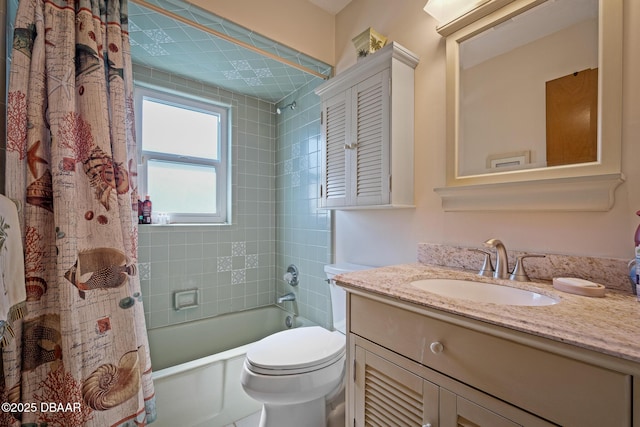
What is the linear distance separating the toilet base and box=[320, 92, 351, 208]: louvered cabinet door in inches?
39.5

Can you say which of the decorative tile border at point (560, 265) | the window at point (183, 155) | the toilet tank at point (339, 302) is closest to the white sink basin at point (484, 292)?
the decorative tile border at point (560, 265)

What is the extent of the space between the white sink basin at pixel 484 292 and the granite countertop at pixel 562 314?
0.07 ft

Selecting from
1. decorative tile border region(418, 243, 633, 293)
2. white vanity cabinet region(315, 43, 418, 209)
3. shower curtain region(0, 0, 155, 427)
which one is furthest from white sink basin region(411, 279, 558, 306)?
shower curtain region(0, 0, 155, 427)

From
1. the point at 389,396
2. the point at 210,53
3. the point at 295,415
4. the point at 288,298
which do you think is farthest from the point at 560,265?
the point at 210,53

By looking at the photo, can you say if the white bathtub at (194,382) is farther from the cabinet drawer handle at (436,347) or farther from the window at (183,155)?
the cabinet drawer handle at (436,347)

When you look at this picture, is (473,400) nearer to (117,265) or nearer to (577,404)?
(577,404)

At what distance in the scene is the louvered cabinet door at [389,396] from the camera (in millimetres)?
731

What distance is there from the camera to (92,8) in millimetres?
1171

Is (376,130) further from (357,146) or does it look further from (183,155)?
(183,155)

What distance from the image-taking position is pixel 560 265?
36.3 inches

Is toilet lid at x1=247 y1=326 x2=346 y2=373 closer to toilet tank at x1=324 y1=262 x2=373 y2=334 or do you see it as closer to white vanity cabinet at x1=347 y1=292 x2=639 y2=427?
toilet tank at x1=324 y1=262 x2=373 y2=334

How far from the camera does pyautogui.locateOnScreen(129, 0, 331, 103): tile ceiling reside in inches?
54.4

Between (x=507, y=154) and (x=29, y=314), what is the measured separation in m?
1.92

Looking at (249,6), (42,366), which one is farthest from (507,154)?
(42,366)
